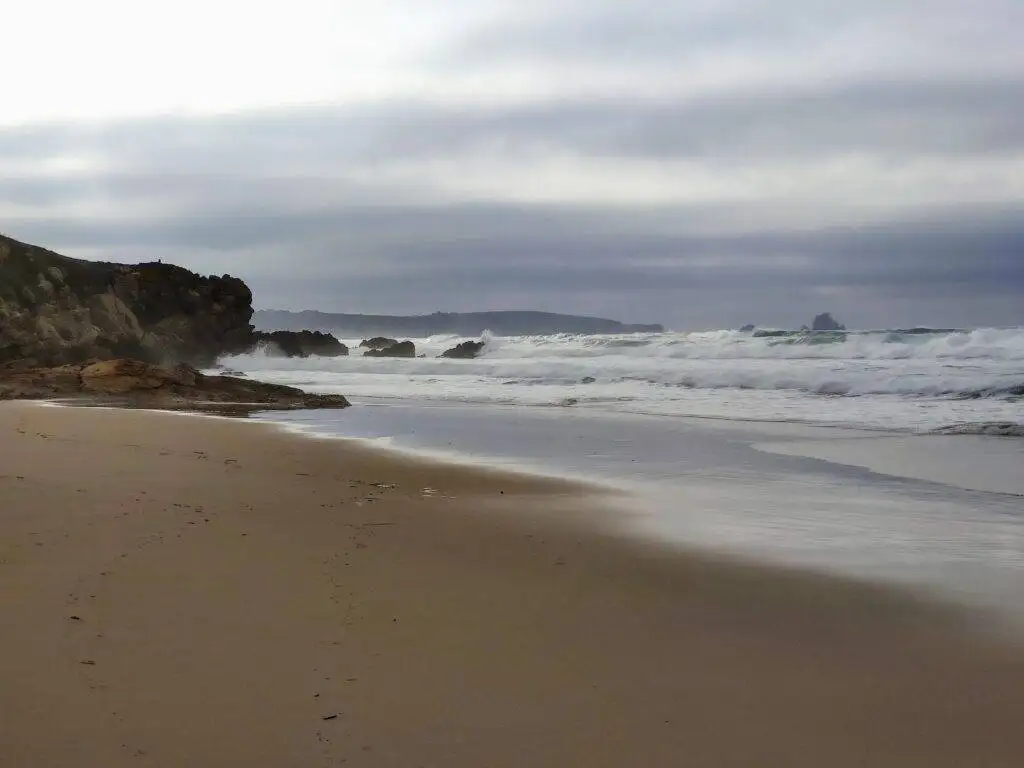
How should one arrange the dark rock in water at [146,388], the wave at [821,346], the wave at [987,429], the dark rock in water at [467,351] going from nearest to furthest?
1. the wave at [987,429]
2. the dark rock in water at [146,388]
3. the wave at [821,346]
4. the dark rock in water at [467,351]

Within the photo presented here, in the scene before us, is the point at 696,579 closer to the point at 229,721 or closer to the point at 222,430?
the point at 229,721

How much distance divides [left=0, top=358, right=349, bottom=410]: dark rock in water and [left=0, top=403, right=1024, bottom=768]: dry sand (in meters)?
12.0

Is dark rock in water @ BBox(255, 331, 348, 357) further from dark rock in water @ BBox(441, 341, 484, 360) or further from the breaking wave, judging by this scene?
dark rock in water @ BBox(441, 341, 484, 360)

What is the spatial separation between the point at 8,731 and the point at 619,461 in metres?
7.86

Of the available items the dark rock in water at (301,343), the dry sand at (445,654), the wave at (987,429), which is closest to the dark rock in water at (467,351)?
the dark rock in water at (301,343)

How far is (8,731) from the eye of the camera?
8.14ft

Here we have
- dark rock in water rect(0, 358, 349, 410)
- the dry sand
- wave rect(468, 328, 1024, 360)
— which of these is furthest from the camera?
wave rect(468, 328, 1024, 360)

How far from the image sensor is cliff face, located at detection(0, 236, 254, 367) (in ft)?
94.6

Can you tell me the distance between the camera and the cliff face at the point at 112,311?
28828 mm

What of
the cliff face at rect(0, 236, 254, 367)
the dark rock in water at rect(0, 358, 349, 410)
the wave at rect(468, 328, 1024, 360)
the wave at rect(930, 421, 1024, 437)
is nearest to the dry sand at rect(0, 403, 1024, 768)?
the wave at rect(930, 421, 1024, 437)

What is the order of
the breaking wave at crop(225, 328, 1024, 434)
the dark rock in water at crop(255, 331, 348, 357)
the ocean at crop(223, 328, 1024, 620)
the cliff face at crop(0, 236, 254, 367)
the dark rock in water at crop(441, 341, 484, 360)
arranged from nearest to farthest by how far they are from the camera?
the ocean at crop(223, 328, 1024, 620) → the breaking wave at crop(225, 328, 1024, 434) → the cliff face at crop(0, 236, 254, 367) → the dark rock in water at crop(255, 331, 348, 357) → the dark rock in water at crop(441, 341, 484, 360)

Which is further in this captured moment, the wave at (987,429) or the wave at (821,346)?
the wave at (821,346)

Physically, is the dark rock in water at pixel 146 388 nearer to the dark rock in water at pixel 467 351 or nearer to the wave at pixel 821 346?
the wave at pixel 821 346

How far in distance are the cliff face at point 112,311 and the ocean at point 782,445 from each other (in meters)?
8.34
